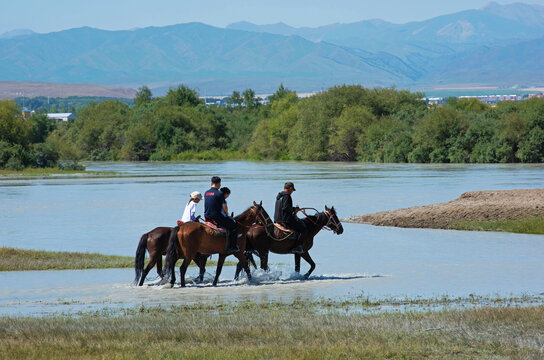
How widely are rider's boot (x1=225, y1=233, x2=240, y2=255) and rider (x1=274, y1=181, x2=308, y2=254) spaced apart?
3.73 feet

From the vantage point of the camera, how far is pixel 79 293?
50.5 ft

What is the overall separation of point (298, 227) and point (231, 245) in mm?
1602

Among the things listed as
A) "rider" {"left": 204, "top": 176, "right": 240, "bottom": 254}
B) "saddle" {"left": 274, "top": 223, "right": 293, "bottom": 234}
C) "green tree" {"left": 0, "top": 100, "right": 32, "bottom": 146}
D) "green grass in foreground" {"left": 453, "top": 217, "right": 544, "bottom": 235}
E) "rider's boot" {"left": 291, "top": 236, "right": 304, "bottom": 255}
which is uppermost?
"green tree" {"left": 0, "top": 100, "right": 32, "bottom": 146}

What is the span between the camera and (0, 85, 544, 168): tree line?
7638 centimetres

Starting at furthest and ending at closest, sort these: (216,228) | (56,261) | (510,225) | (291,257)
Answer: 1. (510,225)
2. (291,257)
3. (56,261)
4. (216,228)

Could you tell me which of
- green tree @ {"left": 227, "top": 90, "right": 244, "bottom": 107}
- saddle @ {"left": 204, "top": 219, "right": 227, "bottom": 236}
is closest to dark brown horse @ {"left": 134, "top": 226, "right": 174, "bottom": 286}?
saddle @ {"left": 204, "top": 219, "right": 227, "bottom": 236}

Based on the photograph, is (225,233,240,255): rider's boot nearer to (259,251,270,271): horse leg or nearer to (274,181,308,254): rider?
(259,251,270,271): horse leg

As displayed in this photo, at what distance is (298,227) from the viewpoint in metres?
16.8

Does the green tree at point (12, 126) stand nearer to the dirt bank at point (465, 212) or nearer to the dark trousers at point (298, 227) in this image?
the dirt bank at point (465, 212)

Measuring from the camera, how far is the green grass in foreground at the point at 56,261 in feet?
61.8

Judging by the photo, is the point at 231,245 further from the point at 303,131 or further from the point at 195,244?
the point at 303,131

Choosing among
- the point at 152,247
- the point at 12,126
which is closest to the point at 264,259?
the point at 152,247

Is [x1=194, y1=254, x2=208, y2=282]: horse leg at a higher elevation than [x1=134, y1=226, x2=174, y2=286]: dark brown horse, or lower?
lower

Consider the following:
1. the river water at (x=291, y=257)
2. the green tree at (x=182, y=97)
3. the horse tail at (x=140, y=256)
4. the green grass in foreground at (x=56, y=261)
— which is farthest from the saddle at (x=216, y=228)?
the green tree at (x=182, y=97)
